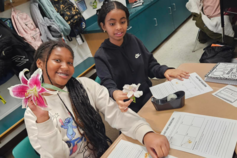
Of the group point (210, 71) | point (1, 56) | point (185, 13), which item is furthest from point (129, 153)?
point (185, 13)

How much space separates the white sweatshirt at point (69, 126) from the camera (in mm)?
716

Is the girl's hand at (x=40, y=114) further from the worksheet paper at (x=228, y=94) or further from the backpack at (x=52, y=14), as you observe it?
the backpack at (x=52, y=14)

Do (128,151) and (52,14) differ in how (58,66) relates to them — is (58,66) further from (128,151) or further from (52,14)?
(52,14)

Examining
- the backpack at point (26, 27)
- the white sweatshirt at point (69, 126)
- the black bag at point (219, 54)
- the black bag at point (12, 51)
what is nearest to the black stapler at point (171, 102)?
the white sweatshirt at point (69, 126)

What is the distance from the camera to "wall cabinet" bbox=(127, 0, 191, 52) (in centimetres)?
290

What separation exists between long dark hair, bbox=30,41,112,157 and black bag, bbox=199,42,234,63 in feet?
5.13

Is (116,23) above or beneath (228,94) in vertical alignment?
above

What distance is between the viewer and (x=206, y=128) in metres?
0.72

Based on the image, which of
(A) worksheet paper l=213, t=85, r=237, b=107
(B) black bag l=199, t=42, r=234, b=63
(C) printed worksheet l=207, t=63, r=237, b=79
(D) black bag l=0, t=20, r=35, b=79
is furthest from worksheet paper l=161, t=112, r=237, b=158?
(D) black bag l=0, t=20, r=35, b=79

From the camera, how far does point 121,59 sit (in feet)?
4.15

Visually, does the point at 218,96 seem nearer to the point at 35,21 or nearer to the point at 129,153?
the point at 129,153

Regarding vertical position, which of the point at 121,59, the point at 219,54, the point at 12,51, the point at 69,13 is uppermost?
the point at 69,13

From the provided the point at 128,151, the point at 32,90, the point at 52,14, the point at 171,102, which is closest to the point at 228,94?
the point at 171,102

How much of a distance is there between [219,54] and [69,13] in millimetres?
2150
